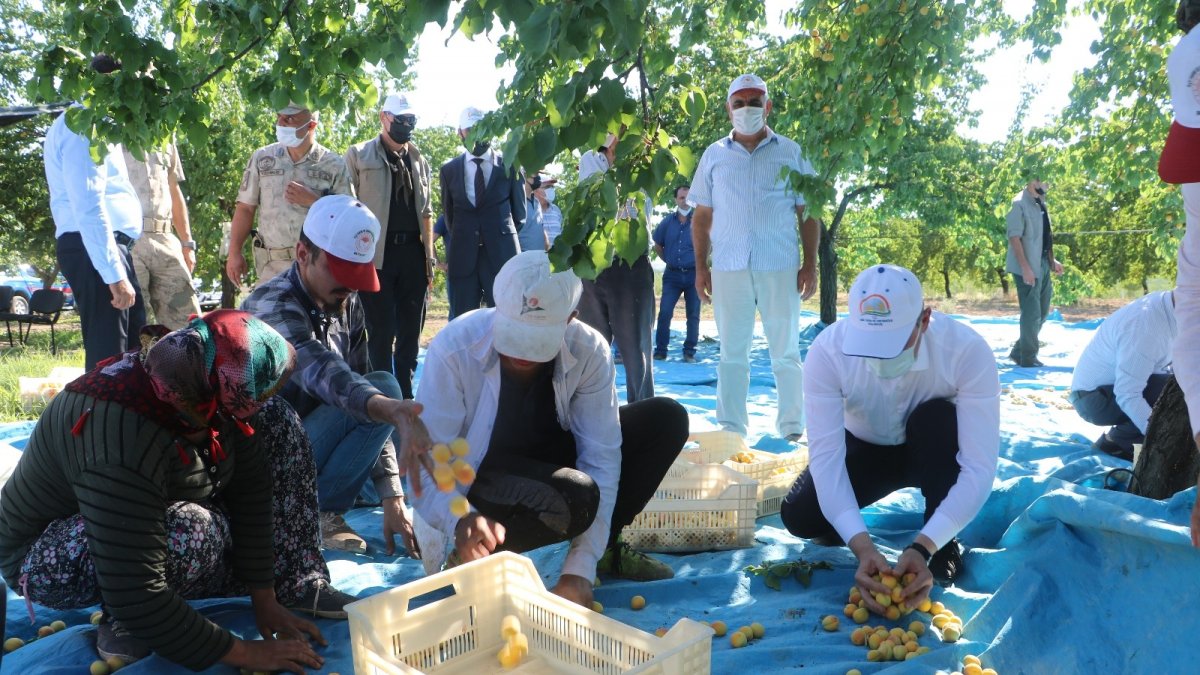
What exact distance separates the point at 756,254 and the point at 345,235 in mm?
2549

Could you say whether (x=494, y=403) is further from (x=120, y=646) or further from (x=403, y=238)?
(x=403, y=238)

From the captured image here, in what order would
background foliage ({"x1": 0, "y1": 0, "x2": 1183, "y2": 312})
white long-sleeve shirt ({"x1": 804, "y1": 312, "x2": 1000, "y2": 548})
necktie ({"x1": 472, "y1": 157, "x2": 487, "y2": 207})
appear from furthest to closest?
1. necktie ({"x1": 472, "y1": 157, "x2": 487, "y2": 207})
2. white long-sleeve shirt ({"x1": 804, "y1": 312, "x2": 1000, "y2": 548})
3. background foliage ({"x1": 0, "y1": 0, "x2": 1183, "y2": 312})

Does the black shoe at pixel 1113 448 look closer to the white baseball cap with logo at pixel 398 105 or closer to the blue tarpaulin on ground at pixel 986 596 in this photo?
the blue tarpaulin on ground at pixel 986 596

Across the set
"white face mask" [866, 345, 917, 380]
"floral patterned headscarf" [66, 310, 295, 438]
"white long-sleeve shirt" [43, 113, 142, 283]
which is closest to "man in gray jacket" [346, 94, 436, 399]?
"white long-sleeve shirt" [43, 113, 142, 283]

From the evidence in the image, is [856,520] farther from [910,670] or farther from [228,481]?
[228,481]

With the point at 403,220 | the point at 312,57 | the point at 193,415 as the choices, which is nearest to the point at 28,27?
the point at 403,220

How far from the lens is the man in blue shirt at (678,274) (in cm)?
875

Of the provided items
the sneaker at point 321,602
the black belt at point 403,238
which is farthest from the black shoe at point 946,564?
the black belt at point 403,238

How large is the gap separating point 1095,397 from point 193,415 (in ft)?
12.8

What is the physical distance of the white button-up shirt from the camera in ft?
15.6

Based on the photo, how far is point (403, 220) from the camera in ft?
16.0

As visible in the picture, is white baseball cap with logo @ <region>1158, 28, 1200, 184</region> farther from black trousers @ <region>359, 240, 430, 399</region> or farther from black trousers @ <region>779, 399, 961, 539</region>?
black trousers @ <region>359, 240, 430, 399</region>

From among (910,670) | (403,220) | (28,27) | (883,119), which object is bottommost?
(910,670)

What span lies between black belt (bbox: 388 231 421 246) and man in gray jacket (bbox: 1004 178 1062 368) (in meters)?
5.15
